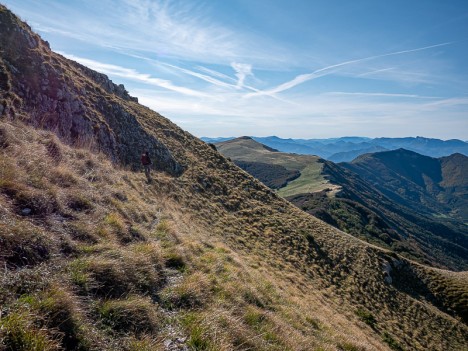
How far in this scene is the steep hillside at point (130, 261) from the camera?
18.1 ft

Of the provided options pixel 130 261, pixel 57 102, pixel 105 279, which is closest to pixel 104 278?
pixel 105 279

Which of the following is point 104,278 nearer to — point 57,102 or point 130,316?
point 130,316

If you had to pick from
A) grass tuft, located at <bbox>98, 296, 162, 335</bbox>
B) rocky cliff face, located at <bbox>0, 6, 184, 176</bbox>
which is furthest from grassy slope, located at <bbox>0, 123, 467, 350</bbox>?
rocky cliff face, located at <bbox>0, 6, 184, 176</bbox>

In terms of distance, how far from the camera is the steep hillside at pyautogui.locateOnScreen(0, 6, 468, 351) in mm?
5508

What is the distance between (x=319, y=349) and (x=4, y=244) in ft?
28.2

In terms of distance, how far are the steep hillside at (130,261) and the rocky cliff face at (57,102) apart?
0.13m

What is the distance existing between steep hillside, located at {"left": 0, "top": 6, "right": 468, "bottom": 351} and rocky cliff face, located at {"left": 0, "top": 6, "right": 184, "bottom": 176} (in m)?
0.13

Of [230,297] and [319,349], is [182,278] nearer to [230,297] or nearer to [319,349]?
[230,297]

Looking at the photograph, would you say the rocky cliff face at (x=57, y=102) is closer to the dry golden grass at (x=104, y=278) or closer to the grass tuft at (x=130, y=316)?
the dry golden grass at (x=104, y=278)

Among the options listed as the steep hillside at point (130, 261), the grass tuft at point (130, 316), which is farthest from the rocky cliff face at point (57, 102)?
the grass tuft at point (130, 316)

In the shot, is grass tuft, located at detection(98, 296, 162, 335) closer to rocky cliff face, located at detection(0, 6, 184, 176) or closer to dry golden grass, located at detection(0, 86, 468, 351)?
dry golden grass, located at detection(0, 86, 468, 351)

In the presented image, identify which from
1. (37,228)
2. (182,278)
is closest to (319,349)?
(182,278)

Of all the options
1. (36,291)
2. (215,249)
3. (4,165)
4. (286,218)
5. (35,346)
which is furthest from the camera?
(286,218)

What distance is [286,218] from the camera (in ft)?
121
